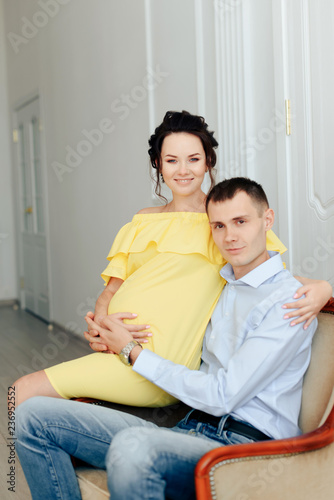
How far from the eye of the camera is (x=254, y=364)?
53.6 inches

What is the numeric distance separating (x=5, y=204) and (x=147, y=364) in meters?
6.14

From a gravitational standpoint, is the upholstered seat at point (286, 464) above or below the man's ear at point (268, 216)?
below

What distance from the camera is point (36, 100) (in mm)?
5992

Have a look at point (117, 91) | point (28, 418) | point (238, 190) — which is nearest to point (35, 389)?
point (28, 418)

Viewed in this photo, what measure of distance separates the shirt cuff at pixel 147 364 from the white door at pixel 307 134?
111 centimetres

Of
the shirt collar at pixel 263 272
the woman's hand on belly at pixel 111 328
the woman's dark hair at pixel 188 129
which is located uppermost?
the woman's dark hair at pixel 188 129

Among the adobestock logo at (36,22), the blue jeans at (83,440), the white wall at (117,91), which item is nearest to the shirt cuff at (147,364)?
the blue jeans at (83,440)

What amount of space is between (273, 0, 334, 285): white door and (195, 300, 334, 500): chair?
103 centimetres

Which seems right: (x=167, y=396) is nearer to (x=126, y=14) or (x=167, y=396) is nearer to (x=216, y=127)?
(x=216, y=127)

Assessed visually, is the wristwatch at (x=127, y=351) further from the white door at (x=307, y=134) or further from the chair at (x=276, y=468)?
the white door at (x=307, y=134)

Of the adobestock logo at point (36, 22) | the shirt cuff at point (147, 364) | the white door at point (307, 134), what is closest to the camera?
the shirt cuff at point (147, 364)

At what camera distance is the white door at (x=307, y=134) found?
2.36m

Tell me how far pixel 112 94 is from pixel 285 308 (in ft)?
10.1

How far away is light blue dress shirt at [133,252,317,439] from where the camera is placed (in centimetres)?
138
